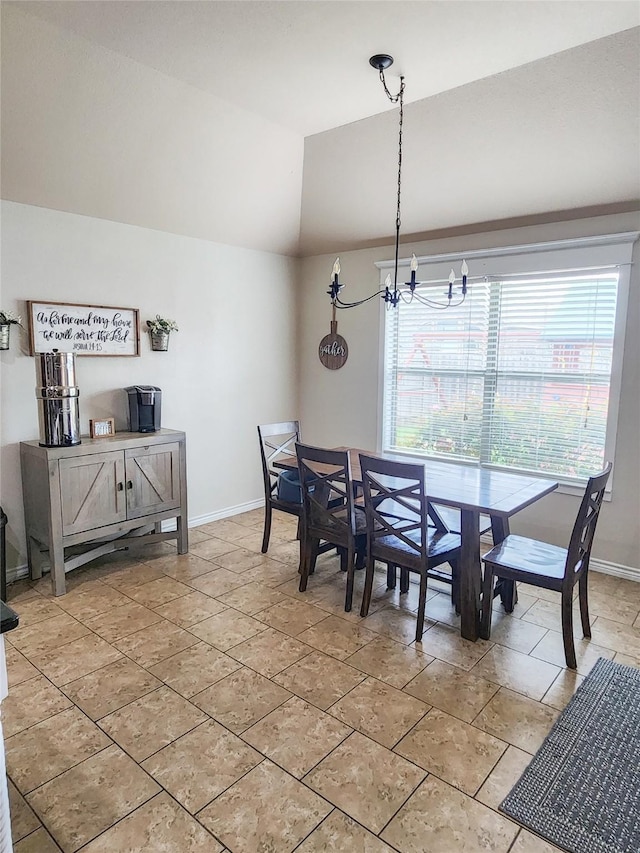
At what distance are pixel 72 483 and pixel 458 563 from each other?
94.3 inches

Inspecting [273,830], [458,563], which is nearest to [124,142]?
[458,563]

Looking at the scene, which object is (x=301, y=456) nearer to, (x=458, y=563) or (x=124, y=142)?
(x=458, y=563)

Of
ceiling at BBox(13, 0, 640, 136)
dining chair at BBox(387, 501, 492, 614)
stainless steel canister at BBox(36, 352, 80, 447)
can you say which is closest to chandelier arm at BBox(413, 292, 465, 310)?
ceiling at BBox(13, 0, 640, 136)

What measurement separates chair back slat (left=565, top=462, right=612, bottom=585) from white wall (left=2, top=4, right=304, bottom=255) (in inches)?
120

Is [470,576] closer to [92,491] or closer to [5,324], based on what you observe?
[92,491]

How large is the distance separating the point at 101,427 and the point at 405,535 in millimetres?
2212

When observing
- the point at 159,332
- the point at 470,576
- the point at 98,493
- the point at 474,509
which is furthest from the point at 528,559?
the point at 159,332

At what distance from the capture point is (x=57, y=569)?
331 cm

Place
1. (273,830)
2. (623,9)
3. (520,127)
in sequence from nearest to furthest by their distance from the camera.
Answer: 1. (273,830)
2. (623,9)
3. (520,127)

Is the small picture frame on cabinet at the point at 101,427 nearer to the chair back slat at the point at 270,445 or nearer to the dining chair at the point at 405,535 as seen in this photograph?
the chair back slat at the point at 270,445

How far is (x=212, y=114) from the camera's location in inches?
131

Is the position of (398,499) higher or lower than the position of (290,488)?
higher

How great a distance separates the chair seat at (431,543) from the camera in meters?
2.91

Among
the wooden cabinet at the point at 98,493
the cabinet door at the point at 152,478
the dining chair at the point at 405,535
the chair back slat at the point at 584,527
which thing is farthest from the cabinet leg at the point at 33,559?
the chair back slat at the point at 584,527
